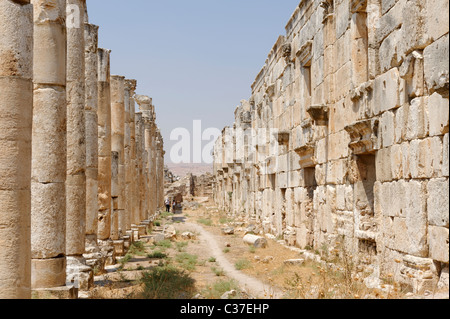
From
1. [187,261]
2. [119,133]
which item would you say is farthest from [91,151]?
[119,133]

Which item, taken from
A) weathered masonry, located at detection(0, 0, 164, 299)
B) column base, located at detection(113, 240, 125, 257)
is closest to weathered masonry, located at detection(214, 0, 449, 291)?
weathered masonry, located at detection(0, 0, 164, 299)

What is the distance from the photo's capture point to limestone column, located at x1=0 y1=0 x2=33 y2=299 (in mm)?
5777

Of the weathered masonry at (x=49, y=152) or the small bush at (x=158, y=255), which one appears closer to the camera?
the weathered masonry at (x=49, y=152)

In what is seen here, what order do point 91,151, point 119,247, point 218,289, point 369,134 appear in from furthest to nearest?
point 119,247
point 91,151
point 369,134
point 218,289

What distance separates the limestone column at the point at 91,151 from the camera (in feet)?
42.4

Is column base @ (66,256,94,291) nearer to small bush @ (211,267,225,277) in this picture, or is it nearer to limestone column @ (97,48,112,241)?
small bush @ (211,267,225,277)

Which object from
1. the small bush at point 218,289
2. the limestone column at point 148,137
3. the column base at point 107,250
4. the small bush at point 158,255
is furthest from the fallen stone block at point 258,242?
the limestone column at point 148,137

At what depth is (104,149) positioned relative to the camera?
15.5 m

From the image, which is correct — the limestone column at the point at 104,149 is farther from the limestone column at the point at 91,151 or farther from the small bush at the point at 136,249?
the small bush at the point at 136,249

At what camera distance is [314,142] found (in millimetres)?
14867

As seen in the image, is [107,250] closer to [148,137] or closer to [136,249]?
[136,249]

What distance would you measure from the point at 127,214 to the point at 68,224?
35.8 feet

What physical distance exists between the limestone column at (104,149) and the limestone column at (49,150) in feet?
21.1

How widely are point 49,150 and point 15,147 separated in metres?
2.81
